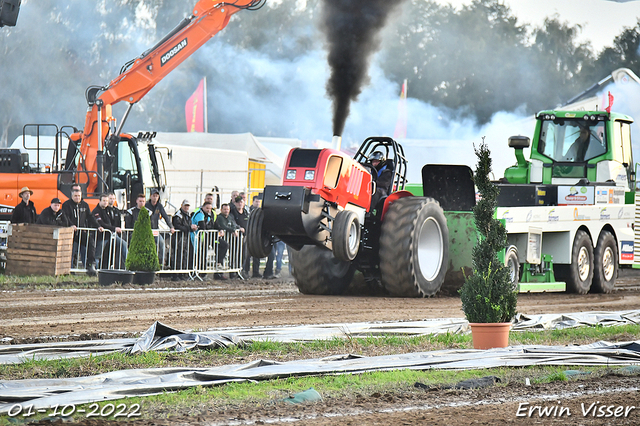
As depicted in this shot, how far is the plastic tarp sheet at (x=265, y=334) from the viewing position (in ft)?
24.3

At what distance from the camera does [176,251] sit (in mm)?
17422

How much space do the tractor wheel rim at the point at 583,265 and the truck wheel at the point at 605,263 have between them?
37cm

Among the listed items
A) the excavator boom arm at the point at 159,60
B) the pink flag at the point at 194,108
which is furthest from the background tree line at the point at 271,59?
the excavator boom arm at the point at 159,60

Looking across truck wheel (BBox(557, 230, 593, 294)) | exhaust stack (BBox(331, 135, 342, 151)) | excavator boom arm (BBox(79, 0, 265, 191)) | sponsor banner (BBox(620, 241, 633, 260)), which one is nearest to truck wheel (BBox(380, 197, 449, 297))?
exhaust stack (BBox(331, 135, 342, 151))

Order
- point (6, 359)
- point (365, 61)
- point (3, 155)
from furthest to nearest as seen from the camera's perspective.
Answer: point (3, 155) → point (365, 61) → point (6, 359)

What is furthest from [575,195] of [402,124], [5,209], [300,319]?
[402,124]

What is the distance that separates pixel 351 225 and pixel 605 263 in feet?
24.7

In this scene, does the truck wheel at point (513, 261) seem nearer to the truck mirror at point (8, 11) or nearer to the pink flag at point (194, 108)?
the truck mirror at point (8, 11)

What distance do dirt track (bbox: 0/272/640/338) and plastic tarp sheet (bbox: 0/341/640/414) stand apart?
2.92 meters

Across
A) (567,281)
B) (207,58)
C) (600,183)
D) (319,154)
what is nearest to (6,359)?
(319,154)

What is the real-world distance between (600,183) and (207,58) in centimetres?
4348

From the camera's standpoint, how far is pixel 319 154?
12109 mm

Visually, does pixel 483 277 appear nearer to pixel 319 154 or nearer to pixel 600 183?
pixel 319 154

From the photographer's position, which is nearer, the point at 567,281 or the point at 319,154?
the point at 319,154
